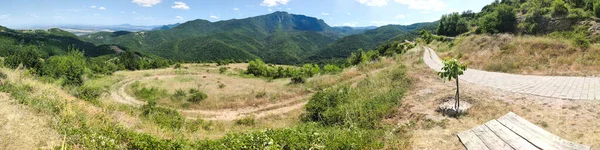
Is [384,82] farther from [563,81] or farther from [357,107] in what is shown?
[563,81]

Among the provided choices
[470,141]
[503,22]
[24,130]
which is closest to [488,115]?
[470,141]

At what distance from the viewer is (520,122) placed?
24.3ft

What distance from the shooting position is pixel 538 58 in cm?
1581

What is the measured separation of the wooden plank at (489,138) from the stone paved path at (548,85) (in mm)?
4177

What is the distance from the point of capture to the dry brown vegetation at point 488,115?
22.2 feet

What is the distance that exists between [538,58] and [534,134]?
12536 millimetres

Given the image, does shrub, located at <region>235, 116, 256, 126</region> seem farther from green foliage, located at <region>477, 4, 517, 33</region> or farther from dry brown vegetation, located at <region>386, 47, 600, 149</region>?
green foliage, located at <region>477, 4, 517, 33</region>

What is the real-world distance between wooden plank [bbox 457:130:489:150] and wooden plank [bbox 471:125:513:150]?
0.10m

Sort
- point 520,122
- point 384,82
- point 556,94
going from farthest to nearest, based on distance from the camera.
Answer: point 384,82, point 556,94, point 520,122

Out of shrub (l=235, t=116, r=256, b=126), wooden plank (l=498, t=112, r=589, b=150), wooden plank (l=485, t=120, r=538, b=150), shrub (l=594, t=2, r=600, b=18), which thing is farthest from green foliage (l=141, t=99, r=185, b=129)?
shrub (l=594, t=2, r=600, b=18)

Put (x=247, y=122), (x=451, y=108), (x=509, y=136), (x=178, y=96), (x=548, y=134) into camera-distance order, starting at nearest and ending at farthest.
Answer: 1. (x=548, y=134)
2. (x=509, y=136)
3. (x=451, y=108)
4. (x=247, y=122)
5. (x=178, y=96)

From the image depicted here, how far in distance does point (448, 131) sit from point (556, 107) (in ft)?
12.0

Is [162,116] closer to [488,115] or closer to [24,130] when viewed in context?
[24,130]

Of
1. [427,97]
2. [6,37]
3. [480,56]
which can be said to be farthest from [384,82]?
[6,37]
